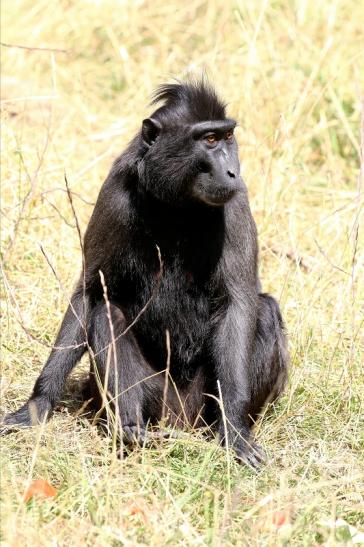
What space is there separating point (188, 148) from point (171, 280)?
693 mm

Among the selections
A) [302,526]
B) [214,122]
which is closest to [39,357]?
[214,122]

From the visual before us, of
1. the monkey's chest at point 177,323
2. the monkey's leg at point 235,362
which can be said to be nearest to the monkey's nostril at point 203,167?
A: the monkey's chest at point 177,323

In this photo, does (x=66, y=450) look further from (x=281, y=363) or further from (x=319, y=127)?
(x=319, y=127)

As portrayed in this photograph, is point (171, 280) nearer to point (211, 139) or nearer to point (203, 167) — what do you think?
point (203, 167)

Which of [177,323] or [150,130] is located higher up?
[150,130]

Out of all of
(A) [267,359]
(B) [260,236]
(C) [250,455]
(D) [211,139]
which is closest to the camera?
(C) [250,455]

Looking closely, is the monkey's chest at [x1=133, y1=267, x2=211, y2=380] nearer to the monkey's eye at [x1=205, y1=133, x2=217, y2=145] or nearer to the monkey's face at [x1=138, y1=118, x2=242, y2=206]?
the monkey's face at [x1=138, y1=118, x2=242, y2=206]

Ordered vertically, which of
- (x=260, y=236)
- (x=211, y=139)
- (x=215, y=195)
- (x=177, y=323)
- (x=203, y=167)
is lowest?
(x=177, y=323)

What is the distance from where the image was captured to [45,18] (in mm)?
11344

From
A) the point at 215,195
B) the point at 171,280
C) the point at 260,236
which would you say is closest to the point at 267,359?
the point at 171,280

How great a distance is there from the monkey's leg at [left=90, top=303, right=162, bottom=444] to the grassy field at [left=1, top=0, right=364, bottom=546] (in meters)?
0.20

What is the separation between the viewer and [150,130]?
5.23 m

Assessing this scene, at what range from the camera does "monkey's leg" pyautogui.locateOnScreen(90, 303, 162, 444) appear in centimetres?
506

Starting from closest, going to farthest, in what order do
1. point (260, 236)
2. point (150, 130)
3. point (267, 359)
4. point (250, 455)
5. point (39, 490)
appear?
point (39, 490), point (250, 455), point (150, 130), point (267, 359), point (260, 236)
